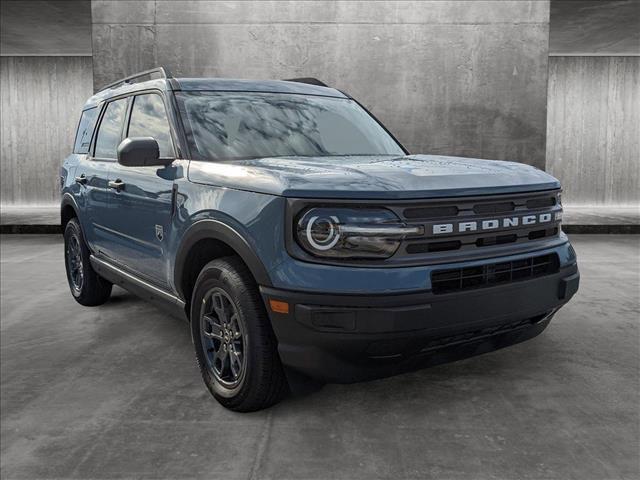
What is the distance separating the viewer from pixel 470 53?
994cm

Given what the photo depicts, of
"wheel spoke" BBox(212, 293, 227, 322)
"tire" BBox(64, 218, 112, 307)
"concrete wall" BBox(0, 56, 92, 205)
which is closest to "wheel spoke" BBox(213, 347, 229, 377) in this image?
"wheel spoke" BBox(212, 293, 227, 322)

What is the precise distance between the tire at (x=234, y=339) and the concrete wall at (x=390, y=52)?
291 inches

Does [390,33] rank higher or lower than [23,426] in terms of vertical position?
higher

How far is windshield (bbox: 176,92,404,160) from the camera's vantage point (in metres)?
3.58

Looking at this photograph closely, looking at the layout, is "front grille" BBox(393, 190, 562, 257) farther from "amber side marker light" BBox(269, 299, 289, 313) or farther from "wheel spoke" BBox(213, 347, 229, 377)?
"wheel spoke" BBox(213, 347, 229, 377)

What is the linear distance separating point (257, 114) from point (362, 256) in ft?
5.34

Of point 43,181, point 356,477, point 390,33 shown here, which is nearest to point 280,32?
point 390,33

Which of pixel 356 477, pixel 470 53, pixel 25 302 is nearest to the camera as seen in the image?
pixel 356 477

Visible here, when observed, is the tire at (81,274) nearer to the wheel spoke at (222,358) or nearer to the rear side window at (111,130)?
the rear side window at (111,130)

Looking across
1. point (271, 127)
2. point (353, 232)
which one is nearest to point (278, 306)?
point (353, 232)

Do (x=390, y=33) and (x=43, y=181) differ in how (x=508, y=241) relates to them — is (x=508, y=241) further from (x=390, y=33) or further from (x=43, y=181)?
(x=43, y=181)

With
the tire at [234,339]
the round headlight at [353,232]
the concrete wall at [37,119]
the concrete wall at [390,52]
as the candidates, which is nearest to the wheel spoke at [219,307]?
the tire at [234,339]

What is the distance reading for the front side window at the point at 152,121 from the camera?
375cm

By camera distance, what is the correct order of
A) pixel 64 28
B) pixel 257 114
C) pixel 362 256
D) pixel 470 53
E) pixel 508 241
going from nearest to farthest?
pixel 362 256
pixel 508 241
pixel 257 114
pixel 470 53
pixel 64 28
